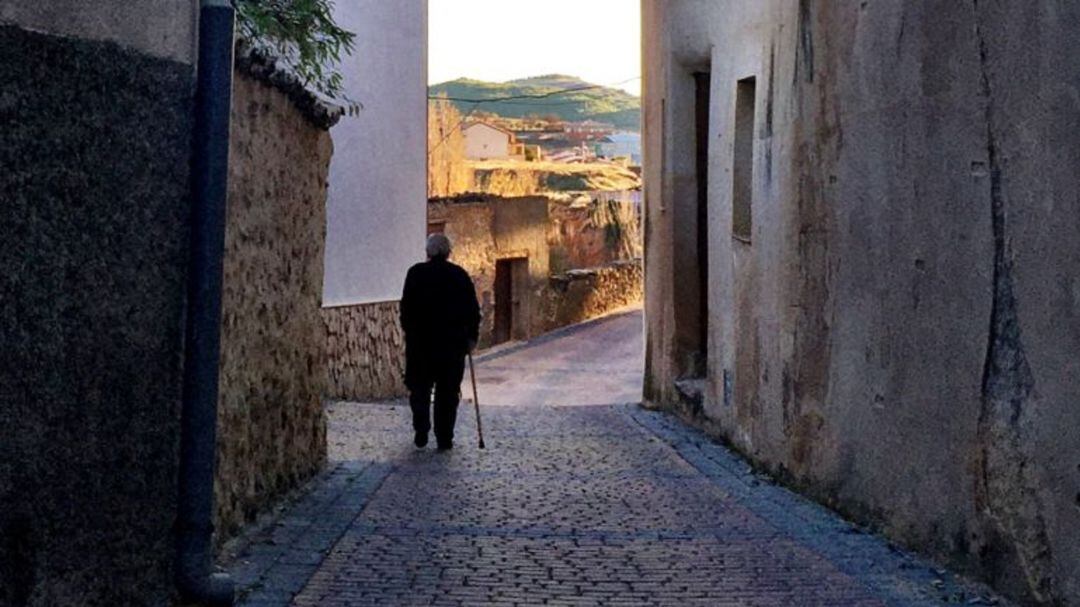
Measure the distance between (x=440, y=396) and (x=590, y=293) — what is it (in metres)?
31.1

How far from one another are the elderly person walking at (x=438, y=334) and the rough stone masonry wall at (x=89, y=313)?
22.5 ft

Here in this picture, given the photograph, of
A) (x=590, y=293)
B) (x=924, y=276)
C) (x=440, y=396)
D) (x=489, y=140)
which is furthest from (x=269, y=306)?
(x=489, y=140)

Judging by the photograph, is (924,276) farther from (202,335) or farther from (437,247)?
(437,247)

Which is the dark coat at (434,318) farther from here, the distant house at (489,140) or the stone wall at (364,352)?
the distant house at (489,140)

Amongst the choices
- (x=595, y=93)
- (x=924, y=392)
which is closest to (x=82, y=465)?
(x=924, y=392)

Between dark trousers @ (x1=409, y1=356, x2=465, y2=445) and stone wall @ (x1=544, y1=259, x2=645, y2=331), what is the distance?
26093 millimetres

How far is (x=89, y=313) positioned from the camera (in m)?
4.71

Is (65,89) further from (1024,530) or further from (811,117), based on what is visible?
(811,117)

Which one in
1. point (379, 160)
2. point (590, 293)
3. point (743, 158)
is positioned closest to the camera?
point (743, 158)

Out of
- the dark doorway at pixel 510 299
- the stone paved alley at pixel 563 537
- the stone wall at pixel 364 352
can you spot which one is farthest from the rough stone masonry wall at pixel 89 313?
the dark doorway at pixel 510 299

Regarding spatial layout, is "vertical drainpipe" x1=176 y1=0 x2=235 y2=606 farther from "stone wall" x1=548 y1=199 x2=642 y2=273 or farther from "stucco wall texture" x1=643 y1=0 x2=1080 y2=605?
"stone wall" x1=548 y1=199 x2=642 y2=273

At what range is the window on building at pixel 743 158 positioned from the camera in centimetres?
1277

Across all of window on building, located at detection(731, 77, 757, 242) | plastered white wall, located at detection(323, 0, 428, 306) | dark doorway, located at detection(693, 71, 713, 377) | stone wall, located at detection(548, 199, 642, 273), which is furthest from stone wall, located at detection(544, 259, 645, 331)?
window on building, located at detection(731, 77, 757, 242)

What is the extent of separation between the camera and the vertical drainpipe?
5.25 meters
